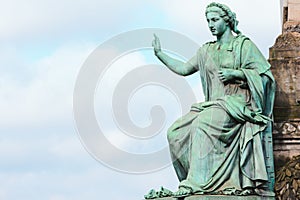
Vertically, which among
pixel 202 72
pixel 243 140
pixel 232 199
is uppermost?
pixel 202 72

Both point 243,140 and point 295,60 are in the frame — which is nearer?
point 243,140

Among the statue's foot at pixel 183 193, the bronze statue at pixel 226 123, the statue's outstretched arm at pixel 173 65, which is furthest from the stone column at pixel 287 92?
the statue's foot at pixel 183 193

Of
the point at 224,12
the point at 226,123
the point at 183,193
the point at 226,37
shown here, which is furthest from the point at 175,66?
the point at 183,193

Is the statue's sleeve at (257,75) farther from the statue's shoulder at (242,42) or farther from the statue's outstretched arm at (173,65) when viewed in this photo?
the statue's outstretched arm at (173,65)

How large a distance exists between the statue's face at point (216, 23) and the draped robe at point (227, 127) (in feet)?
0.87

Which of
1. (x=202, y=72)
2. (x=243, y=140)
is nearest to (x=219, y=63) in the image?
(x=202, y=72)

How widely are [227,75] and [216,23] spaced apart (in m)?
0.93

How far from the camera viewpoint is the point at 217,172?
1566cm

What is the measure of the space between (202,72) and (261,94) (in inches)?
48.8

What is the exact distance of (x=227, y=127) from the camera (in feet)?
51.8

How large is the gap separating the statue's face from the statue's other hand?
28.0 inches

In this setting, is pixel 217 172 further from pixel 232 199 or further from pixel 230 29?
pixel 230 29

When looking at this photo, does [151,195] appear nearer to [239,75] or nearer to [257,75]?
A: [239,75]

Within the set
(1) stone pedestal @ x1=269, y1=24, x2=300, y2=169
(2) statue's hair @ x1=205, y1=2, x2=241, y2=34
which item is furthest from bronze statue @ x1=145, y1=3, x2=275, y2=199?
(1) stone pedestal @ x1=269, y1=24, x2=300, y2=169
